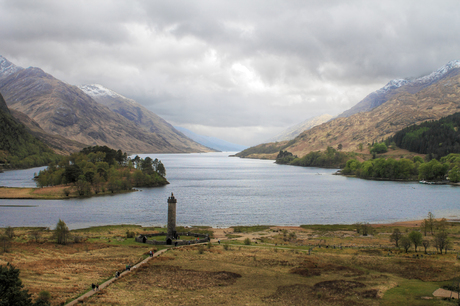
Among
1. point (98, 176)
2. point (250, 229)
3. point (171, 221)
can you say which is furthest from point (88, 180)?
point (171, 221)

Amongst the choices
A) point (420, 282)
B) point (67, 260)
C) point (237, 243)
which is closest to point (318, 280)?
point (420, 282)

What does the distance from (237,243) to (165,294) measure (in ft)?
88.0

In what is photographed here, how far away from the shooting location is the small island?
13538 cm

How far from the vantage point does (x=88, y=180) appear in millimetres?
151375

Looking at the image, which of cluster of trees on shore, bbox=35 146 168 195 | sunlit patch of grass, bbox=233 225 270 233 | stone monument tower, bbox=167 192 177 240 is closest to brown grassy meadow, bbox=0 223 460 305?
stone monument tower, bbox=167 192 177 240

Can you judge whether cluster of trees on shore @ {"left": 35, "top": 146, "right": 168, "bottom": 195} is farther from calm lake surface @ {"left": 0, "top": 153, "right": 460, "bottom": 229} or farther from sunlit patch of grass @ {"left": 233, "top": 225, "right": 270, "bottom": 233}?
sunlit patch of grass @ {"left": 233, "top": 225, "right": 270, "bottom": 233}

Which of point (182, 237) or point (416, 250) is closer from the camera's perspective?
point (416, 250)

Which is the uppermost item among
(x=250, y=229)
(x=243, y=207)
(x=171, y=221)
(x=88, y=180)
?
(x=88, y=180)

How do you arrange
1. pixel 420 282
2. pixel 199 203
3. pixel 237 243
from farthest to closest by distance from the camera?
1. pixel 199 203
2. pixel 237 243
3. pixel 420 282

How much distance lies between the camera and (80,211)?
343ft

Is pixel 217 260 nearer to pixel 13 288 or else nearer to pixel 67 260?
pixel 67 260

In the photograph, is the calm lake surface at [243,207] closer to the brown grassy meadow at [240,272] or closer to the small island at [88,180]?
the small island at [88,180]

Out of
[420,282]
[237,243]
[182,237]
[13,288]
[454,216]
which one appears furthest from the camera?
[454,216]

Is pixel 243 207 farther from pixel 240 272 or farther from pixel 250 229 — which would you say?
pixel 240 272
